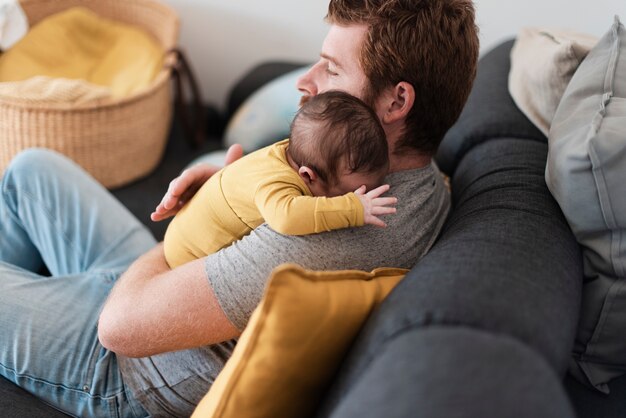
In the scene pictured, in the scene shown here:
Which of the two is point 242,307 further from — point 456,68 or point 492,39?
point 492,39

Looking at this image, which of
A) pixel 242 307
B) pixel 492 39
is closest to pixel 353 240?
pixel 242 307

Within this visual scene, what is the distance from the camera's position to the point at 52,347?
3.97ft

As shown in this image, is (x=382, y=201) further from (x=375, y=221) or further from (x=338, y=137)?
(x=338, y=137)

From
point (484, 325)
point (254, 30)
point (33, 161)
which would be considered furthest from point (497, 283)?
point (254, 30)

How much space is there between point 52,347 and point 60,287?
161 mm

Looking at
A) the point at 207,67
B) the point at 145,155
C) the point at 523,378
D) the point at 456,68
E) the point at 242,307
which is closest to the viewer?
the point at 523,378

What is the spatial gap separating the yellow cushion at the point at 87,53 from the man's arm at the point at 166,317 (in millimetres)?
1397

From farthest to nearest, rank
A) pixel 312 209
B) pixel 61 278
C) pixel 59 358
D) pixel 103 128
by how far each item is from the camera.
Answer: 1. pixel 103 128
2. pixel 61 278
3. pixel 59 358
4. pixel 312 209

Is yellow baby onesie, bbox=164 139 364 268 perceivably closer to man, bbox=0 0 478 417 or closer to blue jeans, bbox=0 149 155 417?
man, bbox=0 0 478 417

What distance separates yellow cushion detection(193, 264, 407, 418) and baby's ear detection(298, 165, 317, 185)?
23 cm

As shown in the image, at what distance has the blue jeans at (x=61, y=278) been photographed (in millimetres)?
1199

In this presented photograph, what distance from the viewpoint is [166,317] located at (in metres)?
1.04

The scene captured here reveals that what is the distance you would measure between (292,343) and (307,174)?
375 mm

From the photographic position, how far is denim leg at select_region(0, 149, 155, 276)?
4.92 ft
